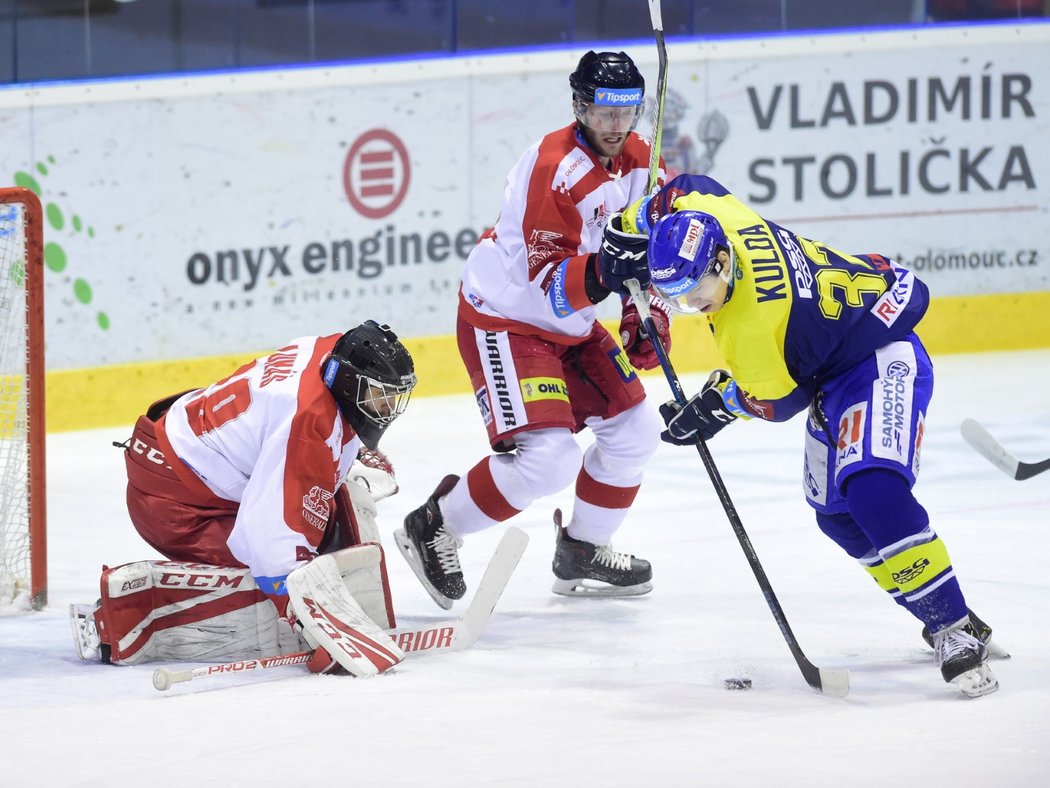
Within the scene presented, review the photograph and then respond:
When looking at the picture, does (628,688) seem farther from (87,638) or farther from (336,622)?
(87,638)

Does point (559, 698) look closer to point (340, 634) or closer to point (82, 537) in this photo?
point (340, 634)

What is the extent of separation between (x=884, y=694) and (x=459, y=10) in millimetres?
4553

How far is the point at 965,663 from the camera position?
3084 millimetres

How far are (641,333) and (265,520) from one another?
Answer: 46.4 inches

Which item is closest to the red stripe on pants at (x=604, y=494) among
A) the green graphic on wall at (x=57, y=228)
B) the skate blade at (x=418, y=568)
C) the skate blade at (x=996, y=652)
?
the skate blade at (x=418, y=568)

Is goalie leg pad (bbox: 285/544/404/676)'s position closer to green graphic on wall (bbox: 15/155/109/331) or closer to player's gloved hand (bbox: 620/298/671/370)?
player's gloved hand (bbox: 620/298/671/370)

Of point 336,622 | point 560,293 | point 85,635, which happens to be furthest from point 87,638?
point 560,293

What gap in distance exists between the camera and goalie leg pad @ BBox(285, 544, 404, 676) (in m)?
3.29

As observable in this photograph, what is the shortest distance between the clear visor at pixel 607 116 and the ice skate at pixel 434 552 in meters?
0.92

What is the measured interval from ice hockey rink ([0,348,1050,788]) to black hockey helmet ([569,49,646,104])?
4.01 feet

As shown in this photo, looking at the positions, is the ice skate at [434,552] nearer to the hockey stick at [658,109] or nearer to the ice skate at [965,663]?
the hockey stick at [658,109]

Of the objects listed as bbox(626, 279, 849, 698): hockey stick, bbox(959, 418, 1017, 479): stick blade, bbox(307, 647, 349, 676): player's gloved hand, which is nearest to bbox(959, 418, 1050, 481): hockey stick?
bbox(959, 418, 1017, 479): stick blade

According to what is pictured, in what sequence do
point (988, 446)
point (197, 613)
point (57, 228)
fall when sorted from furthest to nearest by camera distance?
point (57, 228) < point (988, 446) < point (197, 613)

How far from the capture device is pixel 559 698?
126 inches
